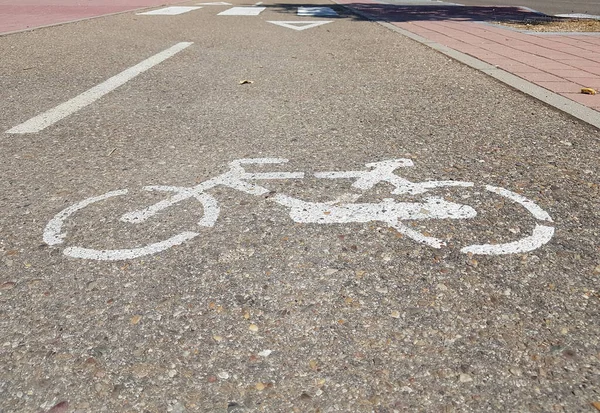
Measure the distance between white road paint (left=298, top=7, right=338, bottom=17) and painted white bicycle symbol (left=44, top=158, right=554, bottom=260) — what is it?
1098cm

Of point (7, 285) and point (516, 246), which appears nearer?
point (7, 285)

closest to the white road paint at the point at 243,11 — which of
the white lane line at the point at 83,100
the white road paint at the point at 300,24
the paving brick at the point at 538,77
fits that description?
the white road paint at the point at 300,24

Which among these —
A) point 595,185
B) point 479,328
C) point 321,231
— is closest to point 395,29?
point 595,185

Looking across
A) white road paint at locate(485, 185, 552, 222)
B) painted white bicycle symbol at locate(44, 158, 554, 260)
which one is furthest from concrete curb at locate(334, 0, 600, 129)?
painted white bicycle symbol at locate(44, 158, 554, 260)

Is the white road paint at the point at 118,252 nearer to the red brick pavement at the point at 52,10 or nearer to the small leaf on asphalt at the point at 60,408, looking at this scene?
the small leaf on asphalt at the point at 60,408

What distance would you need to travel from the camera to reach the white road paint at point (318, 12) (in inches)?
538

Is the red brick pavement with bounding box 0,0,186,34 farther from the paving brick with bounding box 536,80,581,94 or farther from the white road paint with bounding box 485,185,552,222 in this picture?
the white road paint with bounding box 485,185,552,222

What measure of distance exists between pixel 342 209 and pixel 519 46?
21.0 ft

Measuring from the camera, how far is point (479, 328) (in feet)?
6.61

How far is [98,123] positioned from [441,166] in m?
2.66

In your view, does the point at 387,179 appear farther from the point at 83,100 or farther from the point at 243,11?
the point at 243,11

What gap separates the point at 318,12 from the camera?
14180 mm

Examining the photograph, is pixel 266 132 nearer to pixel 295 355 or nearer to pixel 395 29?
pixel 295 355

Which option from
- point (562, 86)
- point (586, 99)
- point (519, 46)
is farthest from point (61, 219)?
point (519, 46)
